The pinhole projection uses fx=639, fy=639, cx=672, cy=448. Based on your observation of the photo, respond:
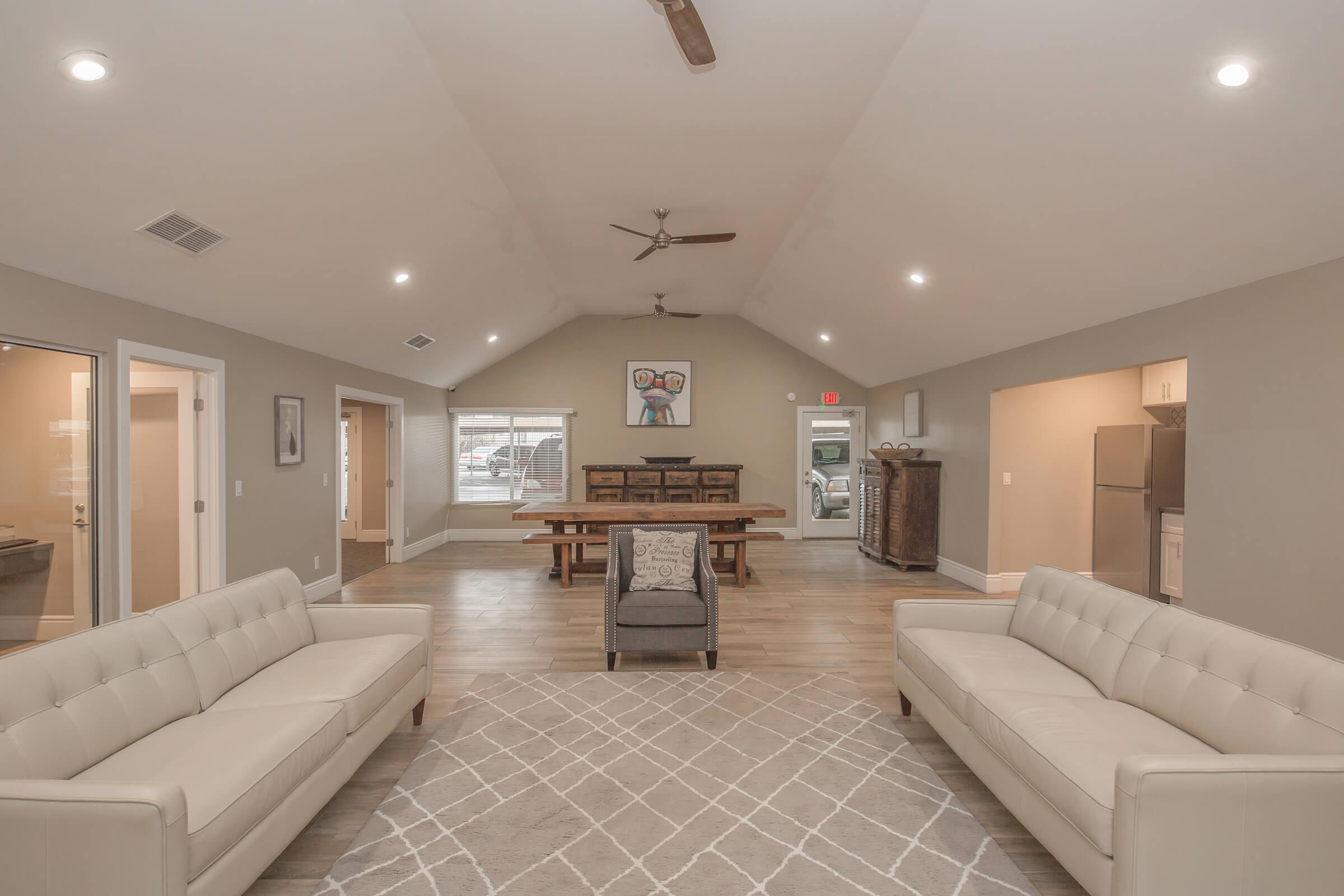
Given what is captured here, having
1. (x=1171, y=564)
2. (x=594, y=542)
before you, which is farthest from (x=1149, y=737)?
(x=594, y=542)

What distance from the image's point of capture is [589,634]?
15.8 feet

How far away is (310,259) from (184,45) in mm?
1952

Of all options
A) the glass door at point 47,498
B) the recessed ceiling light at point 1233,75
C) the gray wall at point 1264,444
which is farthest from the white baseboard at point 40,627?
the gray wall at point 1264,444

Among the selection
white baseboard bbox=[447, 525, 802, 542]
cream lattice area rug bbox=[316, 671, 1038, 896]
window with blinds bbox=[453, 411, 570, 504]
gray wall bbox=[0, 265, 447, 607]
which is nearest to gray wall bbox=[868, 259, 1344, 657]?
cream lattice area rug bbox=[316, 671, 1038, 896]

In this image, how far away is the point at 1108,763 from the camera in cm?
191

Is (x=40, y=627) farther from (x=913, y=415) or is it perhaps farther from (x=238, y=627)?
(x=913, y=415)

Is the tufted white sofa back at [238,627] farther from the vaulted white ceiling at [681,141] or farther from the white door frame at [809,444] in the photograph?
the white door frame at [809,444]

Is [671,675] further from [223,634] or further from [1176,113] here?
[1176,113]

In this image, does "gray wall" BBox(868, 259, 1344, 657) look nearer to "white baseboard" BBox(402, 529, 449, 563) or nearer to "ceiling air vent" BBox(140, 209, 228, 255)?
"ceiling air vent" BBox(140, 209, 228, 255)

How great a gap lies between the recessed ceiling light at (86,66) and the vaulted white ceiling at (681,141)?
4 centimetres

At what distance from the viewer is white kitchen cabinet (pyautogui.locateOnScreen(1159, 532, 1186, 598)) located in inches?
195

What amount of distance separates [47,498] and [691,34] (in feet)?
13.6

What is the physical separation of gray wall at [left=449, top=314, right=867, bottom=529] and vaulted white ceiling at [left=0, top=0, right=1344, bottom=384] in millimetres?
4046

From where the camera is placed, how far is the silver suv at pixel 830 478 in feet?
31.1
